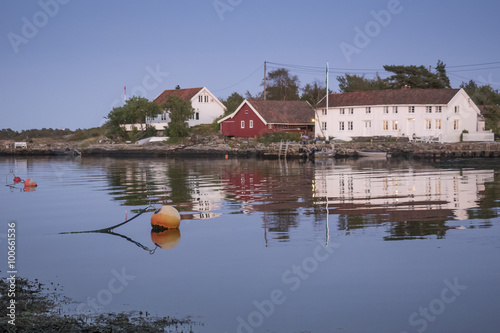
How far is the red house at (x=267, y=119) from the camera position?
83.9 metres

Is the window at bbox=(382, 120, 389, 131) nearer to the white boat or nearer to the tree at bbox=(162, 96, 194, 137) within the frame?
the white boat

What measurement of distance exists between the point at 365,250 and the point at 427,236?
2.66 meters

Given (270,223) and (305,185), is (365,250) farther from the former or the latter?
(305,185)

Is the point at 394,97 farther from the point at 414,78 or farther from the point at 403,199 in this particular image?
the point at 403,199

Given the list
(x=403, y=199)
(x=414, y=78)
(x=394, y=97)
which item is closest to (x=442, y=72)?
(x=414, y=78)

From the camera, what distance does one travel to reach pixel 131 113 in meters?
95.0

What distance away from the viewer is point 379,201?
25766 millimetres

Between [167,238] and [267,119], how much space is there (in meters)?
66.1

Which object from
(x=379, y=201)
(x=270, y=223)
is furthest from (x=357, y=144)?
(x=270, y=223)

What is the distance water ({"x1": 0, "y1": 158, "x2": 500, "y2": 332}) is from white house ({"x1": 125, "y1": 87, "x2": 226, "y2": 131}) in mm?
71118

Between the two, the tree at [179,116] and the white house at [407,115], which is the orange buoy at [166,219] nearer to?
the white house at [407,115]

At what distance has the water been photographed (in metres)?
10.8

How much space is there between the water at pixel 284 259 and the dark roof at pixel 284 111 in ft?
185

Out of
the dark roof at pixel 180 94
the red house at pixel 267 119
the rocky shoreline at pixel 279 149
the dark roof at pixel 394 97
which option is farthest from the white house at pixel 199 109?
the dark roof at pixel 394 97
